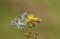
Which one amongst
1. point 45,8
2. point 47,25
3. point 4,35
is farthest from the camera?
point 45,8

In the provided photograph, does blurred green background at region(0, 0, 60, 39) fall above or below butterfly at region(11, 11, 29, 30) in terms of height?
above

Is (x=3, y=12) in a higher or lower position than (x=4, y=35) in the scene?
higher

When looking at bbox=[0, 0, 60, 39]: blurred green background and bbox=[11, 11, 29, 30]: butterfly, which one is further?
bbox=[0, 0, 60, 39]: blurred green background

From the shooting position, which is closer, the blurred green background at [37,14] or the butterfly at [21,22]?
the butterfly at [21,22]

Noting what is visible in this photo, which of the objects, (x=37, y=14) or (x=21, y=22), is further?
(x=37, y=14)

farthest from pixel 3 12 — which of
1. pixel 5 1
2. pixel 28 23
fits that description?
pixel 28 23

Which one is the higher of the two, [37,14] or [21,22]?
[37,14]

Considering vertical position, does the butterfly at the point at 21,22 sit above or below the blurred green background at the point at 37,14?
below

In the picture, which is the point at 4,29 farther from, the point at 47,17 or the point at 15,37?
the point at 47,17
